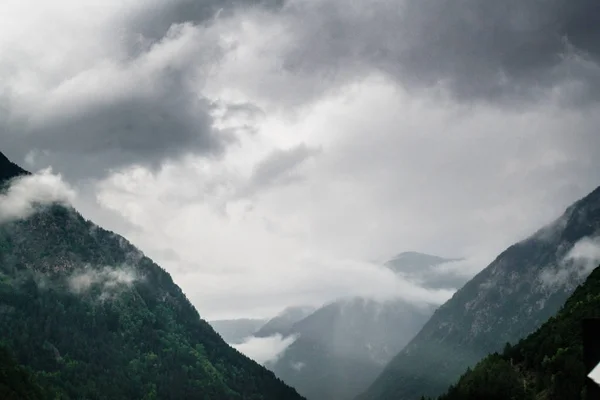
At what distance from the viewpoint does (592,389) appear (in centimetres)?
2222

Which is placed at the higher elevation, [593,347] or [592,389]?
[593,347]

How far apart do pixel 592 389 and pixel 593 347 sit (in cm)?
166

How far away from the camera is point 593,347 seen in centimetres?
2292
